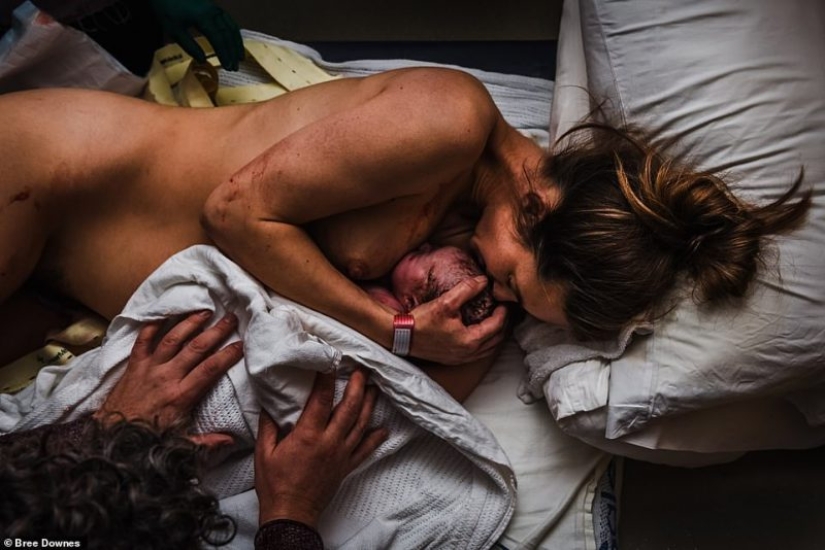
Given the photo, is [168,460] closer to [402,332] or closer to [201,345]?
[201,345]

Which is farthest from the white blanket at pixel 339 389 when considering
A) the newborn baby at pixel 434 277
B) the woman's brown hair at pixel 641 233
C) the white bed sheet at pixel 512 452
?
the woman's brown hair at pixel 641 233

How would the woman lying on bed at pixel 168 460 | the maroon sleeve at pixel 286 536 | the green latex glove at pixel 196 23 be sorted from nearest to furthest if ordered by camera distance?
the woman lying on bed at pixel 168 460 → the maroon sleeve at pixel 286 536 → the green latex glove at pixel 196 23

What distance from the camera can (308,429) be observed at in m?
1.04

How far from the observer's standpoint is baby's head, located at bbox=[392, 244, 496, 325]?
3.78 feet

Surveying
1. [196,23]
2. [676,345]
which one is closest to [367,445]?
[676,345]

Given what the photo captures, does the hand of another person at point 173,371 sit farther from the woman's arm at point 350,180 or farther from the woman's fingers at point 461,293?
the woman's fingers at point 461,293

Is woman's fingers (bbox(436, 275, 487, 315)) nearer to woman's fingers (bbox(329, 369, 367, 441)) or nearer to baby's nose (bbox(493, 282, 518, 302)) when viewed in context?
baby's nose (bbox(493, 282, 518, 302))

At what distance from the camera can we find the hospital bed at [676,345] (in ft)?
3.33

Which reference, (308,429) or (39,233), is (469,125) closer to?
(308,429)

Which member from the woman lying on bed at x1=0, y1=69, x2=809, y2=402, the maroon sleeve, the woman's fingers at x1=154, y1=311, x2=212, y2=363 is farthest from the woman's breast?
the maroon sleeve

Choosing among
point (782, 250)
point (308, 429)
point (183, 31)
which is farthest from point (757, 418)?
point (183, 31)

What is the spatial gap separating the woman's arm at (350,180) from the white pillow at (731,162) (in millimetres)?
235

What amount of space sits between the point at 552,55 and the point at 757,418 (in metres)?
0.80

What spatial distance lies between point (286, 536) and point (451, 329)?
14.7 inches
